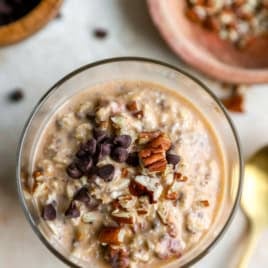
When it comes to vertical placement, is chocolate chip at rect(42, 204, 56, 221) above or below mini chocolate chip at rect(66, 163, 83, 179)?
below

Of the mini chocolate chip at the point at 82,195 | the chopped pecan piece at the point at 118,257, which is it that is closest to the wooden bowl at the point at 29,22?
the mini chocolate chip at the point at 82,195

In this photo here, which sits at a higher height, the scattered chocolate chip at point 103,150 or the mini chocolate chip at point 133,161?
the scattered chocolate chip at point 103,150

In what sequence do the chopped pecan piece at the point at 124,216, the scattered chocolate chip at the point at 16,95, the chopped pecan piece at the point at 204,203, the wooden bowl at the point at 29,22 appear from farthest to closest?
the scattered chocolate chip at the point at 16,95, the wooden bowl at the point at 29,22, the chopped pecan piece at the point at 204,203, the chopped pecan piece at the point at 124,216

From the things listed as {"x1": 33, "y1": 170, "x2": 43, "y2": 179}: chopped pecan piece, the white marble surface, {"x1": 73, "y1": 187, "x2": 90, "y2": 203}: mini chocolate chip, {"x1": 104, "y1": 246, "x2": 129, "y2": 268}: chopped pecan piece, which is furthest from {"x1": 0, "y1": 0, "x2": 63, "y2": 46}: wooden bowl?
{"x1": 104, "y1": 246, "x2": 129, "y2": 268}: chopped pecan piece

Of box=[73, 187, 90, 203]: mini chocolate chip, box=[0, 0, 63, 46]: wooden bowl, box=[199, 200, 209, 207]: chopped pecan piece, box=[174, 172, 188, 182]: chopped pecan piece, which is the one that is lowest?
box=[199, 200, 209, 207]: chopped pecan piece

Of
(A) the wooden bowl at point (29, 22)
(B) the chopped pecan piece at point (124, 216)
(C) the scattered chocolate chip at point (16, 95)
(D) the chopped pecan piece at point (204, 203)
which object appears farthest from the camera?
(C) the scattered chocolate chip at point (16, 95)

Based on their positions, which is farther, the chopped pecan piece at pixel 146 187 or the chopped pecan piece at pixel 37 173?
the chopped pecan piece at pixel 37 173

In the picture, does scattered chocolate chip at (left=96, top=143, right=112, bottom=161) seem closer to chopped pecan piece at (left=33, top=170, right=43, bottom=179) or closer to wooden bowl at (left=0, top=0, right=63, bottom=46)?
chopped pecan piece at (left=33, top=170, right=43, bottom=179)

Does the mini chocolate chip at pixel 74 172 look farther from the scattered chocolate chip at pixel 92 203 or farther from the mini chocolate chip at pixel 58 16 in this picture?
the mini chocolate chip at pixel 58 16

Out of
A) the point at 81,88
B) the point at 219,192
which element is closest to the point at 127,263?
the point at 219,192

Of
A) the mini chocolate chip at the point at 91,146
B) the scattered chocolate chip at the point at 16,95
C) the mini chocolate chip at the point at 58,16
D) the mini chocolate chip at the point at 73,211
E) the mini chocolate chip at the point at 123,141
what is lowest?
the mini chocolate chip at the point at 73,211
